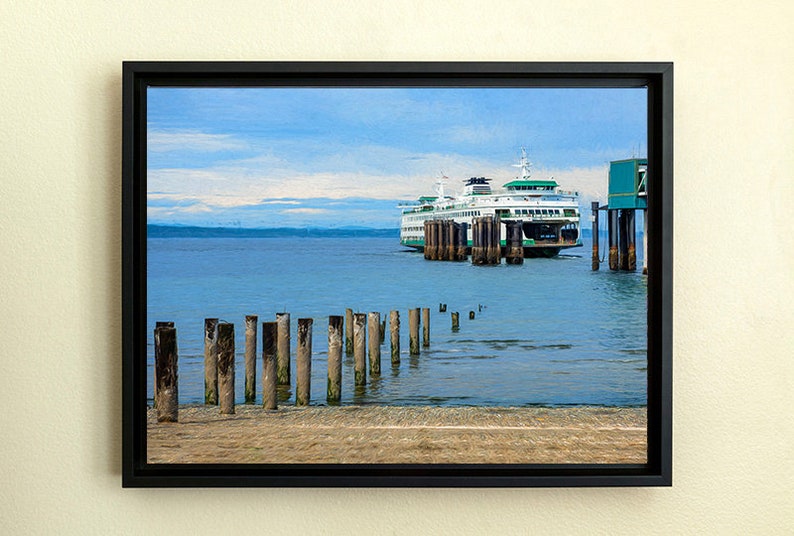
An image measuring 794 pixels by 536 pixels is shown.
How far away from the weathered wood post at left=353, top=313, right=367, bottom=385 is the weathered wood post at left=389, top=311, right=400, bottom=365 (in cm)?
5

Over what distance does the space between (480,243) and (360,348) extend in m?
0.32

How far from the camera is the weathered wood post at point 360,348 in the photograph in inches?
52.7

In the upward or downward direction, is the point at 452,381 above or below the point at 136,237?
below

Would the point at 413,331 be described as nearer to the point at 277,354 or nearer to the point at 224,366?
the point at 277,354

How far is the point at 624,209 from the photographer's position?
4.39ft

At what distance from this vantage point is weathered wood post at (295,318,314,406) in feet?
4.40

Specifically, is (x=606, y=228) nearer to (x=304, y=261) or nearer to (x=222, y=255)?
(x=304, y=261)

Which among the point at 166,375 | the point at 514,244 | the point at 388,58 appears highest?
the point at 388,58

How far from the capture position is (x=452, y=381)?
1334 millimetres

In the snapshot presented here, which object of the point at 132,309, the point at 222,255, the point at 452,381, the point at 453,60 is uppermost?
the point at 453,60

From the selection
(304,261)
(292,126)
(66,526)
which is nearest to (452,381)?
(304,261)

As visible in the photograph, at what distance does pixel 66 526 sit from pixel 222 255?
62 cm

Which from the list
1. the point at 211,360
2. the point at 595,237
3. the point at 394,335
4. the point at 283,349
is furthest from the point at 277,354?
the point at 595,237

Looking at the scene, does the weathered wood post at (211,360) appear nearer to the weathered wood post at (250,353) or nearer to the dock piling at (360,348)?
the weathered wood post at (250,353)
